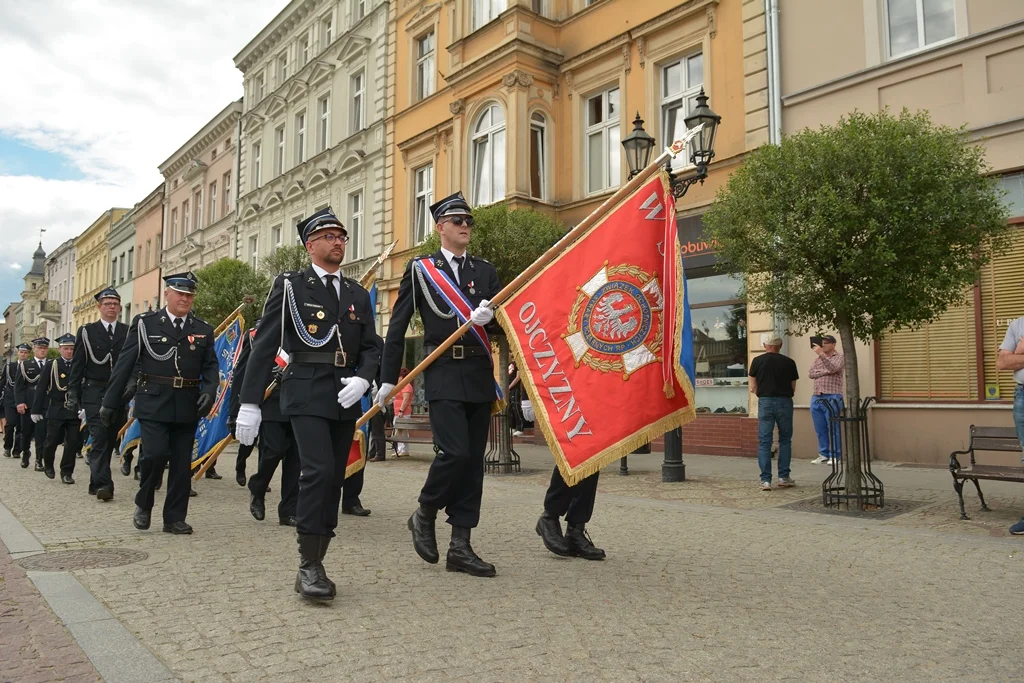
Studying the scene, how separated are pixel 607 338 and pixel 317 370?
→ 1.76 meters

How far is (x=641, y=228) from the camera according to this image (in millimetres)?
5453

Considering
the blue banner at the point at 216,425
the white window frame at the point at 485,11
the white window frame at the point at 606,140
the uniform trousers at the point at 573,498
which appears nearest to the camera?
the uniform trousers at the point at 573,498

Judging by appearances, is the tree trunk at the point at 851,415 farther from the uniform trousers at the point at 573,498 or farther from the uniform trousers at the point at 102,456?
the uniform trousers at the point at 102,456

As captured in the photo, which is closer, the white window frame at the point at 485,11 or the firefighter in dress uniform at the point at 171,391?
the firefighter in dress uniform at the point at 171,391

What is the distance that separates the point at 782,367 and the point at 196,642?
751 centimetres

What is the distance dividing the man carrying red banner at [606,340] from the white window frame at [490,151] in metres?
13.0

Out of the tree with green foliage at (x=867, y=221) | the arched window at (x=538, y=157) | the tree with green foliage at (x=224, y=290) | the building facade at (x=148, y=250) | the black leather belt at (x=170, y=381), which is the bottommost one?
the black leather belt at (x=170, y=381)

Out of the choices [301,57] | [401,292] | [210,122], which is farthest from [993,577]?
[210,122]

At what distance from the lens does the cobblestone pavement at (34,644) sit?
3.36 metres

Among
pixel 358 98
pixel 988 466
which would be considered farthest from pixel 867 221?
pixel 358 98

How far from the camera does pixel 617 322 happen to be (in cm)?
530

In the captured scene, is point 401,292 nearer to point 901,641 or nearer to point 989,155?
point 901,641

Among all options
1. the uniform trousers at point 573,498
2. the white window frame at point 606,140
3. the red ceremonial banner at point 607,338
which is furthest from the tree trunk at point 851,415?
the white window frame at point 606,140

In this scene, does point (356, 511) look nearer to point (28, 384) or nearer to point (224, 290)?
point (28, 384)
